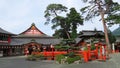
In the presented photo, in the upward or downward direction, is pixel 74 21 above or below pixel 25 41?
above

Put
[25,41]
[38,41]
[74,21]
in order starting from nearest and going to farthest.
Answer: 1. [25,41]
2. [38,41]
3. [74,21]

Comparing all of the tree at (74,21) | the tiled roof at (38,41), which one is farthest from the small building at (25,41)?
the tree at (74,21)

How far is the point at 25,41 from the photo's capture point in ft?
165

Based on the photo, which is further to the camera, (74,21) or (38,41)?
(74,21)

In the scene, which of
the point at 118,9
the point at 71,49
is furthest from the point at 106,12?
the point at 71,49

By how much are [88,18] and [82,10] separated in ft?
6.32

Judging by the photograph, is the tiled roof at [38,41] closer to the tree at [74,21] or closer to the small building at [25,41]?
the small building at [25,41]

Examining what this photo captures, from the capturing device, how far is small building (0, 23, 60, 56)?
146 ft

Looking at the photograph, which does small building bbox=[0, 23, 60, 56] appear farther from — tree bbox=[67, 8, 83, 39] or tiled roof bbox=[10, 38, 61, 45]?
tree bbox=[67, 8, 83, 39]

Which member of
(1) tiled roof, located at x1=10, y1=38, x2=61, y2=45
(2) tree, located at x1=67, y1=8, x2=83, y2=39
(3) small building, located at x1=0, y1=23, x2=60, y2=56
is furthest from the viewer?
(2) tree, located at x1=67, y1=8, x2=83, y2=39

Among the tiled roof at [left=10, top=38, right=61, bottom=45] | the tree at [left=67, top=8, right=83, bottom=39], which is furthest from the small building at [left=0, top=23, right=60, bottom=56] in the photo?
the tree at [left=67, top=8, right=83, bottom=39]

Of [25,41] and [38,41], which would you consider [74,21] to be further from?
[25,41]

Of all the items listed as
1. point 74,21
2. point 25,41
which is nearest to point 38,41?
point 25,41

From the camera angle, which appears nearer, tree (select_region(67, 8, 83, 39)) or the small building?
the small building
